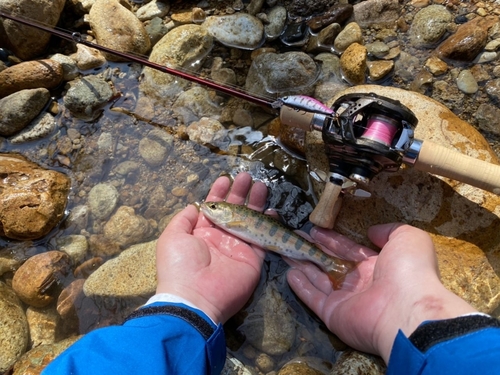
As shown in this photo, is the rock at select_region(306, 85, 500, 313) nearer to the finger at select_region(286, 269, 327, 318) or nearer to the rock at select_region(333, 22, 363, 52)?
the finger at select_region(286, 269, 327, 318)

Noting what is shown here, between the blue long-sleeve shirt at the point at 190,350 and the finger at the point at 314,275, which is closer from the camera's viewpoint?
the blue long-sleeve shirt at the point at 190,350

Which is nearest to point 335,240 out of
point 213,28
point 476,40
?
point 476,40

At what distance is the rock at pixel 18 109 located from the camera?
4.44 metres

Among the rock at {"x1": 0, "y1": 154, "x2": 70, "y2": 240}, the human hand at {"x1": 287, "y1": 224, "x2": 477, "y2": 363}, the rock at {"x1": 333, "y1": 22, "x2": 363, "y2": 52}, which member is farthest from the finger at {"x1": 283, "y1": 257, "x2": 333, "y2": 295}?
the rock at {"x1": 333, "y1": 22, "x2": 363, "y2": 52}

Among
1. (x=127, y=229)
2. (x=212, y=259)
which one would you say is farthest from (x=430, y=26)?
(x=127, y=229)

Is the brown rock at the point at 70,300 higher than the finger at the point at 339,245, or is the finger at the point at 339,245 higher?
A: the finger at the point at 339,245

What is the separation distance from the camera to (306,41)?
4.73 m

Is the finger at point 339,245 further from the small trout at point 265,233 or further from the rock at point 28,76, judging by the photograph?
the rock at point 28,76

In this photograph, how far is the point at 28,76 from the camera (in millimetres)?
4609

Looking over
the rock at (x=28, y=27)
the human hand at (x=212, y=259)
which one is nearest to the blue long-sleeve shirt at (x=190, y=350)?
the human hand at (x=212, y=259)

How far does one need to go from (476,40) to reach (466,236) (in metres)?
2.19

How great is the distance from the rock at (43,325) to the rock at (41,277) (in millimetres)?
69

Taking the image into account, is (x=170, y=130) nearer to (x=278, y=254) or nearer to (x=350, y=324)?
(x=278, y=254)

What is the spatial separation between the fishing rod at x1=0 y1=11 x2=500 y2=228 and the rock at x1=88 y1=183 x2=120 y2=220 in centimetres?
217
